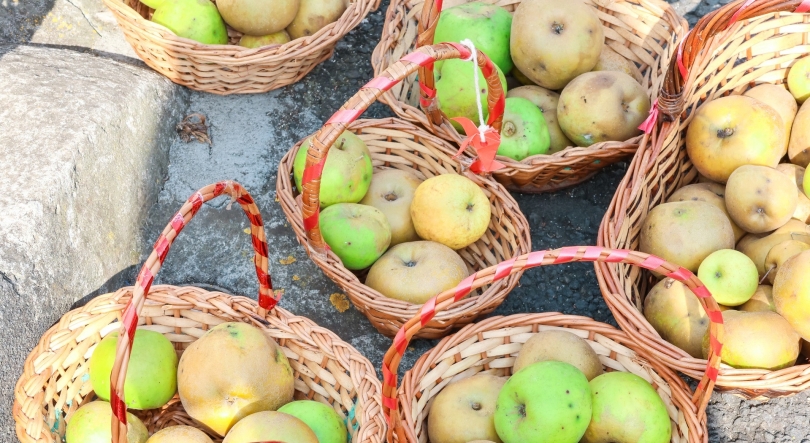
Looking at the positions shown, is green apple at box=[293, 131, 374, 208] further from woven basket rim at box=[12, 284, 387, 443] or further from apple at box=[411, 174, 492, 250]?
woven basket rim at box=[12, 284, 387, 443]

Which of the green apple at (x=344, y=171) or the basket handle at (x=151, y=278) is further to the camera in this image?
the green apple at (x=344, y=171)

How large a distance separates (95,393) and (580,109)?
1.87 metres

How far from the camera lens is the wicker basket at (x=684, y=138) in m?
1.98

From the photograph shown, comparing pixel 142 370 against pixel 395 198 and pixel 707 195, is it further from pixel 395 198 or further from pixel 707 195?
pixel 707 195

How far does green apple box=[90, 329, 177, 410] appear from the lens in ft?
6.53

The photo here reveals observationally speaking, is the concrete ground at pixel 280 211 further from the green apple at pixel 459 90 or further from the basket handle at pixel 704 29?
the basket handle at pixel 704 29

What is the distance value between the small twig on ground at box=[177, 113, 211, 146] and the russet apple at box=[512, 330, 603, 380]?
5.37 ft

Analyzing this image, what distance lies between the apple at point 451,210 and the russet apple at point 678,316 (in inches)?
24.0

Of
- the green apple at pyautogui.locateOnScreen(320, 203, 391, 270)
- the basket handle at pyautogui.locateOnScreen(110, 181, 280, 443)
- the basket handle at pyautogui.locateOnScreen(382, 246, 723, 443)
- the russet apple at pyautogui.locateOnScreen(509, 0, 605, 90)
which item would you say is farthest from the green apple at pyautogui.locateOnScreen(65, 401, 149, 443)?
the russet apple at pyautogui.locateOnScreen(509, 0, 605, 90)

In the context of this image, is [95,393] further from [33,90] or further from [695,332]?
[695,332]

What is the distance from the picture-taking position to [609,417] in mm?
1946

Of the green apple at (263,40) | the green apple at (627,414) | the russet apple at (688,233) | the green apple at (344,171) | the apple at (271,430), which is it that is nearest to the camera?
the apple at (271,430)

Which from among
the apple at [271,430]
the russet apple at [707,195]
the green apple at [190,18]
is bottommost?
the apple at [271,430]

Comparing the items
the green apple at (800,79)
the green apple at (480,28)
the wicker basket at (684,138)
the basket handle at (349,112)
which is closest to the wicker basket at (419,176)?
the basket handle at (349,112)
